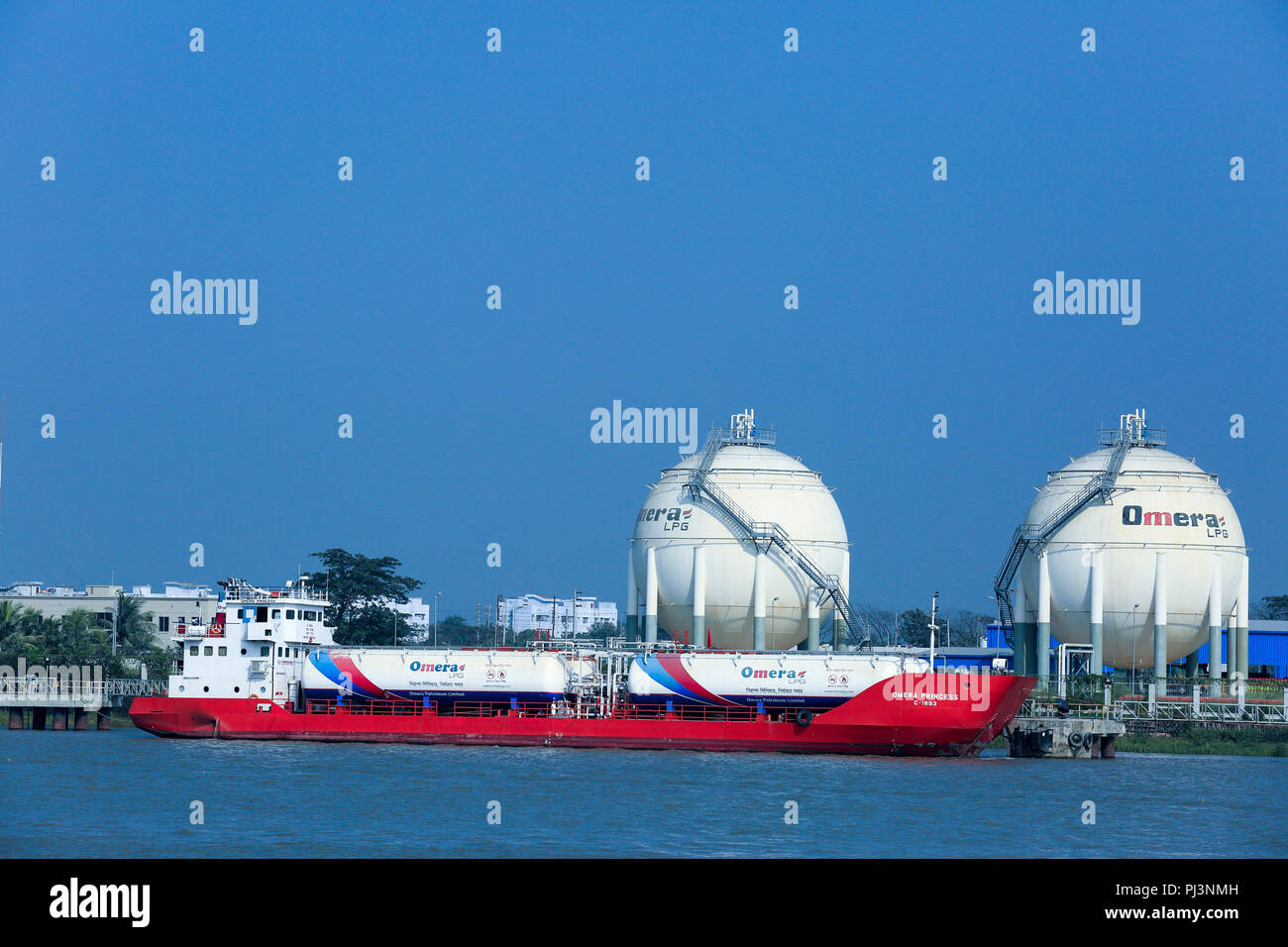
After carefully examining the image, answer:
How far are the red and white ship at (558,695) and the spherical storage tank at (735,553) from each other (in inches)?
253

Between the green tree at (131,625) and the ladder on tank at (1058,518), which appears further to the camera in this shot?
the green tree at (131,625)

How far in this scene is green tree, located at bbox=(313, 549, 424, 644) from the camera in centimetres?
9831

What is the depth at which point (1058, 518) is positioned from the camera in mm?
63500

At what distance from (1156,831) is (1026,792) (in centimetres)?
730

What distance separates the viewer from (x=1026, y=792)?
39344mm

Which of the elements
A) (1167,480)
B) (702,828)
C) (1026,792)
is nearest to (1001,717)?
(1026,792)

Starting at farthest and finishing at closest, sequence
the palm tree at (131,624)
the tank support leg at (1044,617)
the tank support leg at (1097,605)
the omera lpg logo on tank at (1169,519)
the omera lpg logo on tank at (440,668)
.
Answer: the palm tree at (131,624) → the tank support leg at (1044,617) → the omera lpg logo on tank at (1169,519) → the tank support leg at (1097,605) → the omera lpg logo on tank at (440,668)

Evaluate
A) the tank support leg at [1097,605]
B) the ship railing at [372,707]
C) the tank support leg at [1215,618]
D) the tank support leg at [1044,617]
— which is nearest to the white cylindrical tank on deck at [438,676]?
the ship railing at [372,707]

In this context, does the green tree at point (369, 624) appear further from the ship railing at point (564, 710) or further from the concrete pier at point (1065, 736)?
the concrete pier at point (1065, 736)

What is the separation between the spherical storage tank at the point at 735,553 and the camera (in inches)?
2516

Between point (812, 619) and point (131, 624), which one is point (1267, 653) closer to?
point (812, 619)

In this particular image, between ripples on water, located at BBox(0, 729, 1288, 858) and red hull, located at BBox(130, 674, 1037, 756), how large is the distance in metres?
1.54
